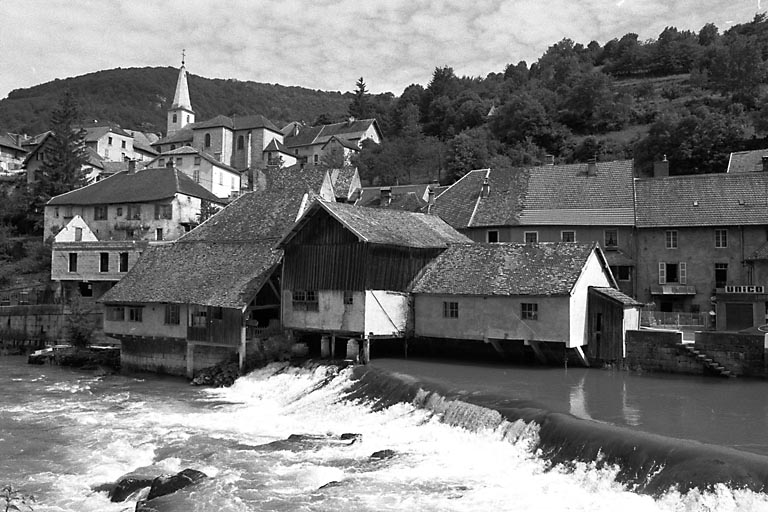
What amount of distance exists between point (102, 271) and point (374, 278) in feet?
92.6

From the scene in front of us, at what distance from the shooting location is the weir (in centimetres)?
1421

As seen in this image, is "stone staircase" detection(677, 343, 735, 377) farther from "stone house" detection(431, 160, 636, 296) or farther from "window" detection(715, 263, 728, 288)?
"stone house" detection(431, 160, 636, 296)

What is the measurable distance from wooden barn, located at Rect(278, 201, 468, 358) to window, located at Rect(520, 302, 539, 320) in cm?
552

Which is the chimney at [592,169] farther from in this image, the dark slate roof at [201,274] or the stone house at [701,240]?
the dark slate roof at [201,274]

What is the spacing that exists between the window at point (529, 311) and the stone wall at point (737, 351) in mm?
6070

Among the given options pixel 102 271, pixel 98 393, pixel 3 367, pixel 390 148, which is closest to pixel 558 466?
pixel 98 393

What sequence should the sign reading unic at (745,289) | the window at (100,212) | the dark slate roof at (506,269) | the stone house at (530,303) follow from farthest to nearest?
the window at (100,212), the sign reading unic at (745,289), the dark slate roof at (506,269), the stone house at (530,303)

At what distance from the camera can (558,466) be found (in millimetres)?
16812

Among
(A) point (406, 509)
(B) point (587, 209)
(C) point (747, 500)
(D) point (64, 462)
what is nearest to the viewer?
(C) point (747, 500)

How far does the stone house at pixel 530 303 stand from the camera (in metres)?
27.5

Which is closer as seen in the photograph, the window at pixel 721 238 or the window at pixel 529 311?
the window at pixel 529 311

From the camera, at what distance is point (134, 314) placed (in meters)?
36.2

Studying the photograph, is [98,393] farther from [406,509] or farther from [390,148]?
[390,148]

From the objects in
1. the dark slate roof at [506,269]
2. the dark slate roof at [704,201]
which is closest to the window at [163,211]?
the dark slate roof at [506,269]
